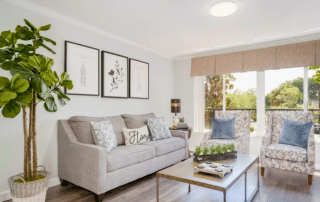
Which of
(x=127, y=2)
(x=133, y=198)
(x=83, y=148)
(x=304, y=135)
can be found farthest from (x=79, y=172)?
(x=304, y=135)

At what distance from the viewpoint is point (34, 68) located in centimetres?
197

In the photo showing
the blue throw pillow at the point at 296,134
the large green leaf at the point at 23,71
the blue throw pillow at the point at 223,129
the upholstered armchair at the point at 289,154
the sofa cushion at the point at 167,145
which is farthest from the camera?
the blue throw pillow at the point at 223,129

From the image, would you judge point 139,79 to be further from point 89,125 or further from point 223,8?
point 223,8

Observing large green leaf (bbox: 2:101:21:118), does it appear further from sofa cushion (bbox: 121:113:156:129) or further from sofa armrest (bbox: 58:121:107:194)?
sofa cushion (bbox: 121:113:156:129)

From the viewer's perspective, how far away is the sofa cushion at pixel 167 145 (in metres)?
3.26

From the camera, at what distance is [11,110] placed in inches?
64.9

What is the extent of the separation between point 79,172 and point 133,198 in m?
0.74

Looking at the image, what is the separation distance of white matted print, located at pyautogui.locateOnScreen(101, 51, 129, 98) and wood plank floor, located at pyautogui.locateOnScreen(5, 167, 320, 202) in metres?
1.59

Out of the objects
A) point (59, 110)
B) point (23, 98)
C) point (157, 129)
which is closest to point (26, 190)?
point (23, 98)

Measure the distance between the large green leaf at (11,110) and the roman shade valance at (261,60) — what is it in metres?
3.95

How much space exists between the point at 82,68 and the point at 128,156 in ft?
5.10

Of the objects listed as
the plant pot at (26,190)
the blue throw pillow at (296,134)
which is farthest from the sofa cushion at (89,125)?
the blue throw pillow at (296,134)

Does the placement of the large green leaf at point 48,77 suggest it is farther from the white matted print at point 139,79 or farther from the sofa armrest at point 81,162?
the white matted print at point 139,79

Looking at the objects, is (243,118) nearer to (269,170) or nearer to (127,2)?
(269,170)
